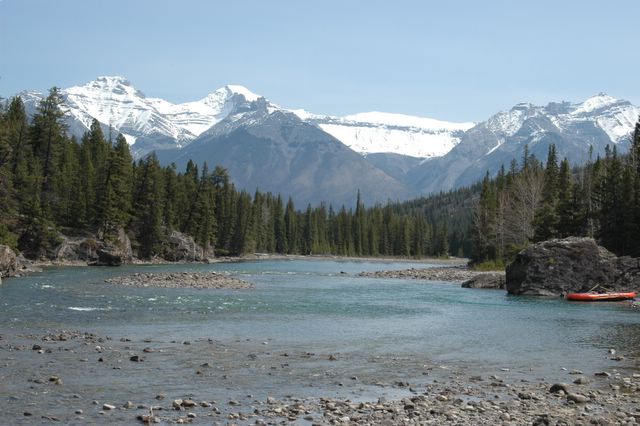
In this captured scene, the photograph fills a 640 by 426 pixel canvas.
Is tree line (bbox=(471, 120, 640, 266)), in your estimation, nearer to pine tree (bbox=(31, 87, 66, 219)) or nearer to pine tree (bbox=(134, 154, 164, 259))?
pine tree (bbox=(134, 154, 164, 259))

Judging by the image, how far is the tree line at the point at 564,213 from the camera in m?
84.2

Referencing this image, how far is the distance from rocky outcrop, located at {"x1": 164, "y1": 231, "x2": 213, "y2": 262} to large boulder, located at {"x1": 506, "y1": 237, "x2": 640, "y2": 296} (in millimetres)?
78472

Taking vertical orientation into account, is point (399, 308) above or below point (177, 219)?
below

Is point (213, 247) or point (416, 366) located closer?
point (416, 366)

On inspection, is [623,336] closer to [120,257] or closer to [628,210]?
[628,210]

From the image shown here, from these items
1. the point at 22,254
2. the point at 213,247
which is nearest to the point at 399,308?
the point at 22,254

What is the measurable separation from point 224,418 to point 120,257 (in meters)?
89.1

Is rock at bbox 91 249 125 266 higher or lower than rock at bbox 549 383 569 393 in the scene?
higher

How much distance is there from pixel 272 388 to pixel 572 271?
49.5m

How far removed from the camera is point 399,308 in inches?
2018

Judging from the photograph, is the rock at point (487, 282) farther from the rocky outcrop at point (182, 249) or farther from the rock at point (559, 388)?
the rocky outcrop at point (182, 249)

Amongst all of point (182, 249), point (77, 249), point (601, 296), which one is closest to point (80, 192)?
point (77, 249)

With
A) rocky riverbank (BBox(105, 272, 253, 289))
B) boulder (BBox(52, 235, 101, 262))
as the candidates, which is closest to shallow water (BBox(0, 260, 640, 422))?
rocky riverbank (BBox(105, 272, 253, 289))

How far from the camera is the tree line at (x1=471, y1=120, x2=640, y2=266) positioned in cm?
8425
